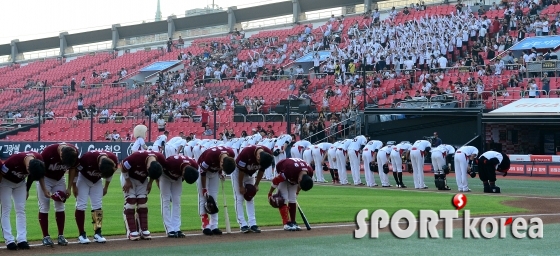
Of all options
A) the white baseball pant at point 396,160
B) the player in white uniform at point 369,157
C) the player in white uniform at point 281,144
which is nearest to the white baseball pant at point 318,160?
the player in white uniform at point 281,144

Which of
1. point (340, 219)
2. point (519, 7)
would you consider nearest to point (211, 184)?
point (340, 219)

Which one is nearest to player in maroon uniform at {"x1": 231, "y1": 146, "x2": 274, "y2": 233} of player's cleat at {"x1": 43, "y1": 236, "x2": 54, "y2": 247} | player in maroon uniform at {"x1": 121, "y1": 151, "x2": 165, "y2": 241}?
player in maroon uniform at {"x1": 121, "y1": 151, "x2": 165, "y2": 241}

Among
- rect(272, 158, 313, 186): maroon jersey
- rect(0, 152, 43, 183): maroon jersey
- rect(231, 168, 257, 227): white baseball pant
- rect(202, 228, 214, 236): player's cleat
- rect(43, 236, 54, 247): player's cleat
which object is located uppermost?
rect(0, 152, 43, 183): maroon jersey

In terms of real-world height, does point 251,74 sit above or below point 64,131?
above

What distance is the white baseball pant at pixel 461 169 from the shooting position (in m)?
24.8

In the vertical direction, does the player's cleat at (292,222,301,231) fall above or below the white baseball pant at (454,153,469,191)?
below

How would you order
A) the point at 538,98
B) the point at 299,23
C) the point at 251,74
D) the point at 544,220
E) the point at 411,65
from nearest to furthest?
the point at 544,220 < the point at 538,98 < the point at 411,65 < the point at 251,74 < the point at 299,23

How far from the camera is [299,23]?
59.0m

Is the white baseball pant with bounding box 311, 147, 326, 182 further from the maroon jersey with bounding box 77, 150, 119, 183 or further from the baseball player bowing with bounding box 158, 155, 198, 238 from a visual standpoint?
the maroon jersey with bounding box 77, 150, 119, 183

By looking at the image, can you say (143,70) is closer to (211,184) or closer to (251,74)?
(251,74)

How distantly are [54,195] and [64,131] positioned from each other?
119ft

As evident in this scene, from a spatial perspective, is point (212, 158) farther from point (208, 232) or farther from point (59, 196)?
point (59, 196)

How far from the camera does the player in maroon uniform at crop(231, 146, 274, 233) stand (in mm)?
13906

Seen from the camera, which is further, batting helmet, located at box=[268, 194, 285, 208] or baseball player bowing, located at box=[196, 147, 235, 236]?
batting helmet, located at box=[268, 194, 285, 208]
